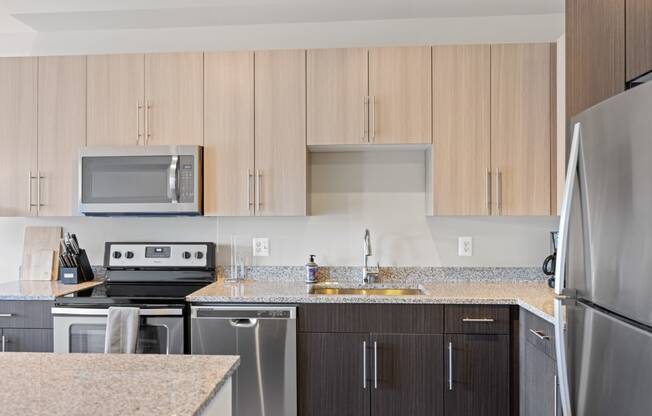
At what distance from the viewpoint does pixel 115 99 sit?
2.57 meters

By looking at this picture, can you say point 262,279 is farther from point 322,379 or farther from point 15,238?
point 15,238

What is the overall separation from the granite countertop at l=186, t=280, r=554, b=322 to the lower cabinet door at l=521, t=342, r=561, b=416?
203 millimetres

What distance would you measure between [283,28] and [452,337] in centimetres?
216

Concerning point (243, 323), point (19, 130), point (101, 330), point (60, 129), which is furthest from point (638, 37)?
point (19, 130)

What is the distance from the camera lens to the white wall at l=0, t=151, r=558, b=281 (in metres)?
2.71

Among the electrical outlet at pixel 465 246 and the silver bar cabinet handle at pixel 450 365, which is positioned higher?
the electrical outlet at pixel 465 246

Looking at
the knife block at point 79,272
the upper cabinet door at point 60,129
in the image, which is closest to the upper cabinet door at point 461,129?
the upper cabinet door at point 60,129

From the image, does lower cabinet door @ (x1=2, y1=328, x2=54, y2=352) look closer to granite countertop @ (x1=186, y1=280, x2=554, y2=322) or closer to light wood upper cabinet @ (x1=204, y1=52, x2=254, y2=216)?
granite countertop @ (x1=186, y1=280, x2=554, y2=322)

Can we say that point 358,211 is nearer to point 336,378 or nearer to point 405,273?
point 405,273

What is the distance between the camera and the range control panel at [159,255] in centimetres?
279

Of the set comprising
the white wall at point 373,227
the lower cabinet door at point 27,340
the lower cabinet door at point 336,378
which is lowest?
the lower cabinet door at point 336,378

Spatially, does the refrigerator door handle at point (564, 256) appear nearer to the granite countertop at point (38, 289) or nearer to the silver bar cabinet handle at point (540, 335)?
the silver bar cabinet handle at point (540, 335)

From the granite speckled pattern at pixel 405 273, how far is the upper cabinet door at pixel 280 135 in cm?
49

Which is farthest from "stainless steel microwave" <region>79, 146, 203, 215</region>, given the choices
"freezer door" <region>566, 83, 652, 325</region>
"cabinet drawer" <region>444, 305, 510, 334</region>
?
"freezer door" <region>566, 83, 652, 325</region>
